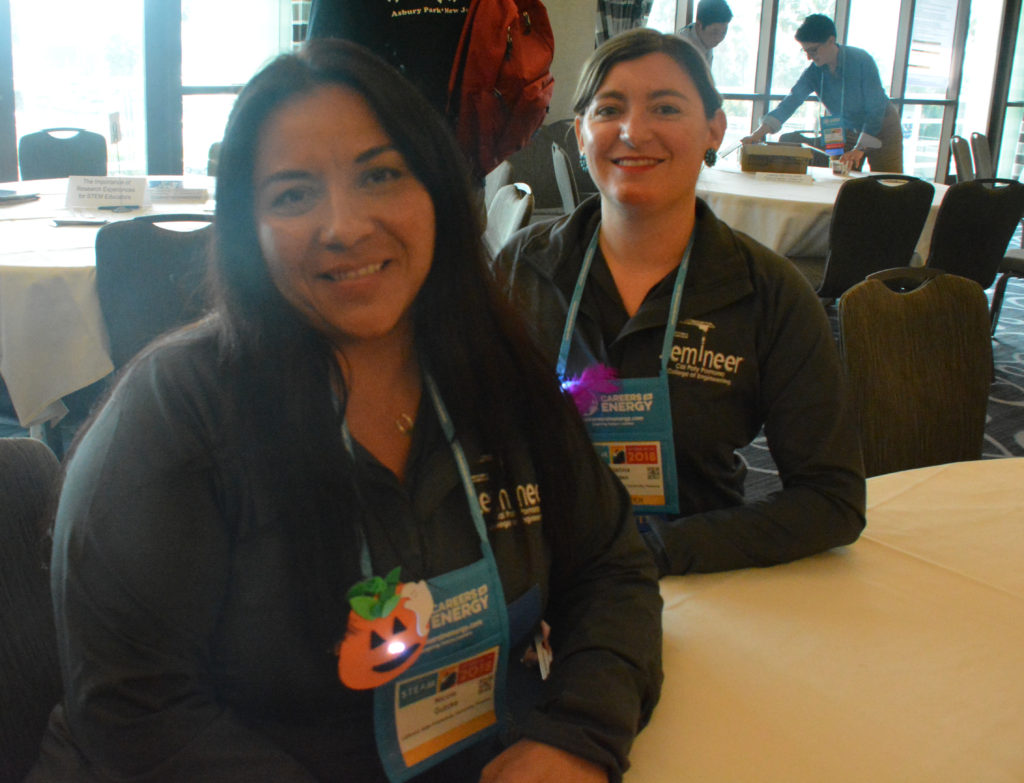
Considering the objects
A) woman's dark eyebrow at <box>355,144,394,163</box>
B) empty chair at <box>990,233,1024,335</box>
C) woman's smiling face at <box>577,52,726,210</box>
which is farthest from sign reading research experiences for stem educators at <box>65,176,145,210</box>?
empty chair at <box>990,233,1024,335</box>

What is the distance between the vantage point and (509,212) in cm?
272

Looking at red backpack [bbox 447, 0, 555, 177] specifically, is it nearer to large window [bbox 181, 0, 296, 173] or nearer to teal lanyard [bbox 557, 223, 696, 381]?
teal lanyard [bbox 557, 223, 696, 381]

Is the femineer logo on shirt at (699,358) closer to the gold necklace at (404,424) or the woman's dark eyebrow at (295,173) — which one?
the gold necklace at (404,424)

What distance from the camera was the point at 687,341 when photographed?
4.66ft

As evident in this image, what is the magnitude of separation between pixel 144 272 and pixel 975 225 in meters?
3.61

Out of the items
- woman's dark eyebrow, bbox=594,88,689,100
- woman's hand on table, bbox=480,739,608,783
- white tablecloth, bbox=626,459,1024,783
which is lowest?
woman's hand on table, bbox=480,739,608,783

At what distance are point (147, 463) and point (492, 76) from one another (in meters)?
1.65

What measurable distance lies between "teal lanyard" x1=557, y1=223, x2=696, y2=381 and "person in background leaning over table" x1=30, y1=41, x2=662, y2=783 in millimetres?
371

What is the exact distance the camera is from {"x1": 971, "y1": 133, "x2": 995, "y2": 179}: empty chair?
5.67m

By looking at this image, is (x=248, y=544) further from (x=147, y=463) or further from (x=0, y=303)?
(x=0, y=303)

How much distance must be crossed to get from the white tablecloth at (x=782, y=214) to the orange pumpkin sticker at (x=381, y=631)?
10.3 feet

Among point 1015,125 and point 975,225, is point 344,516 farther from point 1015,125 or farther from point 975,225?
point 1015,125

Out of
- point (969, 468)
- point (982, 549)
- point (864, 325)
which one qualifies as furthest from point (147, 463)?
point (864, 325)

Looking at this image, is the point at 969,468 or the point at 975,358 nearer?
the point at 969,468
